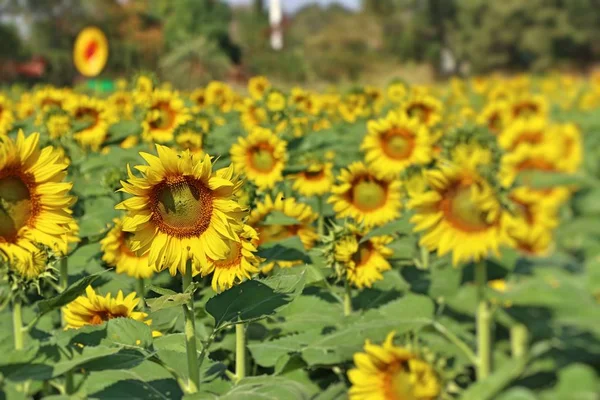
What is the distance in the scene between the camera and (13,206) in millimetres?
1963

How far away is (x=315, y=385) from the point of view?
2574mm

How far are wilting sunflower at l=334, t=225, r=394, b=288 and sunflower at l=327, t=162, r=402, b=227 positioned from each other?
19.3 inches

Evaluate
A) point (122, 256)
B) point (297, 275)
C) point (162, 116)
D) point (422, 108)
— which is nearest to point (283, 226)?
point (122, 256)

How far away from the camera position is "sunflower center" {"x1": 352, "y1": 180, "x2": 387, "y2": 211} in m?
3.36

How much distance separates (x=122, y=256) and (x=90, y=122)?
8.17 feet

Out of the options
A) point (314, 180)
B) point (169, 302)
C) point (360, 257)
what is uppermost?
point (169, 302)

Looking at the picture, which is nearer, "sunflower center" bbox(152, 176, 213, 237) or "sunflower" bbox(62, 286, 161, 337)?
"sunflower center" bbox(152, 176, 213, 237)

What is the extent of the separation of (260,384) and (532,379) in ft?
2.44

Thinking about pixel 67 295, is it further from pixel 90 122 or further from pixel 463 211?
pixel 90 122

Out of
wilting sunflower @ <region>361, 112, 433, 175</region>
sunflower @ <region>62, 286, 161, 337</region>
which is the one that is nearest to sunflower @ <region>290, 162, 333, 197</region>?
wilting sunflower @ <region>361, 112, 433, 175</region>

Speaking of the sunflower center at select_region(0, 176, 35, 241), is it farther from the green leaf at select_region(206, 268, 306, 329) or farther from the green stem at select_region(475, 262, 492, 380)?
the green stem at select_region(475, 262, 492, 380)

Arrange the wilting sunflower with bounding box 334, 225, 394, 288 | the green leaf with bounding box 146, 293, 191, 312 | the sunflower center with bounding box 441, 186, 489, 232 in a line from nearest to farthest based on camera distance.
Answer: the green leaf with bounding box 146, 293, 191, 312
the sunflower center with bounding box 441, 186, 489, 232
the wilting sunflower with bounding box 334, 225, 394, 288

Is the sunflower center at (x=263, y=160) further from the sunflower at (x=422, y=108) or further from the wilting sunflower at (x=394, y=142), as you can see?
the sunflower at (x=422, y=108)

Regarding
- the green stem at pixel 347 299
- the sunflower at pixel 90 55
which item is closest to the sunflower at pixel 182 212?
the green stem at pixel 347 299
